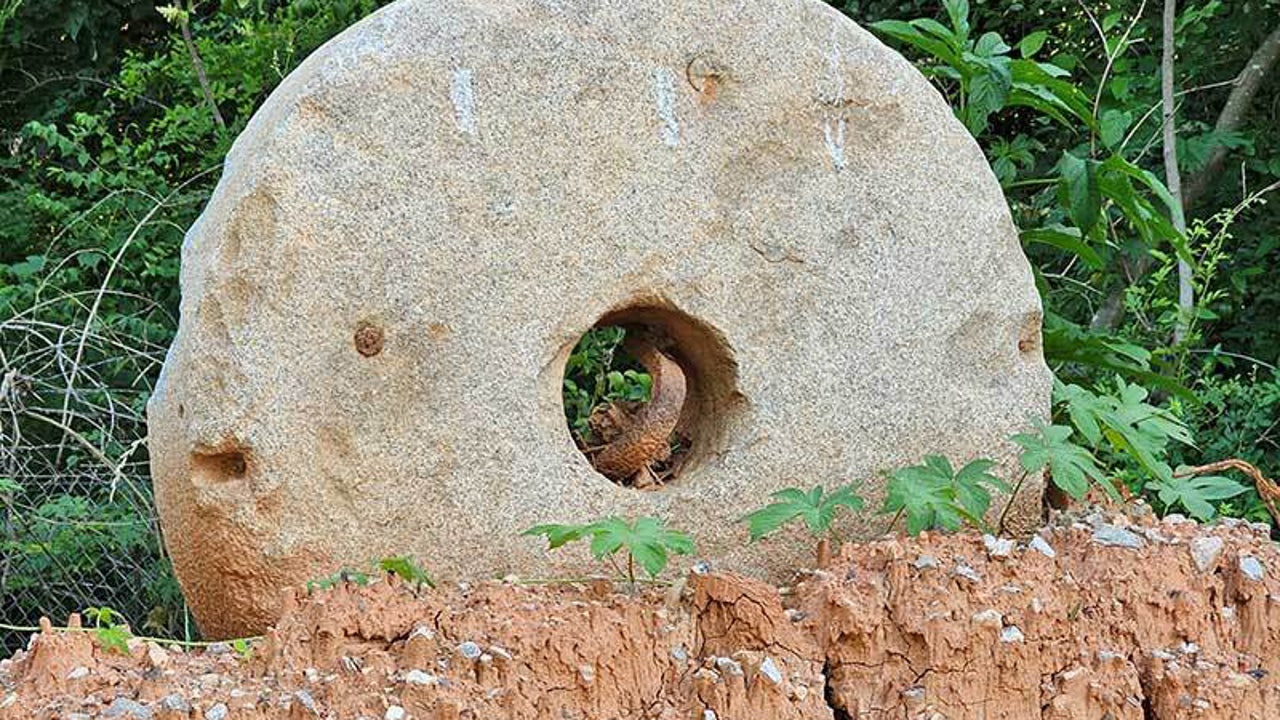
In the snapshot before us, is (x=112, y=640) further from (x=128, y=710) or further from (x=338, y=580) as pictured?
(x=338, y=580)

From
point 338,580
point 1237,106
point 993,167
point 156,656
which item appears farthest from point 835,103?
point 1237,106

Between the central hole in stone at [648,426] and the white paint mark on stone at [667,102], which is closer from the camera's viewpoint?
the white paint mark on stone at [667,102]

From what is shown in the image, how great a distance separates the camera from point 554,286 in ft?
10.2

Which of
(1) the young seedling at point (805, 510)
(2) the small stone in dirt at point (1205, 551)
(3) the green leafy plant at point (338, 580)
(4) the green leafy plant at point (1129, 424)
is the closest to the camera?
(3) the green leafy plant at point (338, 580)

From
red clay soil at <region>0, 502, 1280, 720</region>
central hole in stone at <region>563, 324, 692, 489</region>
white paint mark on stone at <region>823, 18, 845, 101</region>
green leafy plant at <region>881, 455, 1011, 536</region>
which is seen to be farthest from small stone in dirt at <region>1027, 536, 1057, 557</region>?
white paint mark on stone at <region>823, 18, 845, 101</region>

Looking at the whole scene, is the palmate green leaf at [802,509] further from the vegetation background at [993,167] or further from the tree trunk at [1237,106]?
the tree trunk at [1237,106]

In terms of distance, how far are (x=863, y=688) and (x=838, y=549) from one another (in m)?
0.43

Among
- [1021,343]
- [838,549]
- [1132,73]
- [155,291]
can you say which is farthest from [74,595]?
[1132,73]

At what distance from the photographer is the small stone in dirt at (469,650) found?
2.67 m

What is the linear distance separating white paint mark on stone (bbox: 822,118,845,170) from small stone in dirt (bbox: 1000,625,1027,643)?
924mm

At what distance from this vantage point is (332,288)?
295cm

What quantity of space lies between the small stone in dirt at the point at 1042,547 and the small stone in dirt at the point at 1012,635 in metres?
0.18

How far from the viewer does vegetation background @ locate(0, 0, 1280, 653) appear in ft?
14.1

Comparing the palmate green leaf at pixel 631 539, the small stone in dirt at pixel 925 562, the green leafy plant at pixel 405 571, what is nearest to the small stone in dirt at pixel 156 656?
the green leafy plant at pixel 405 571
